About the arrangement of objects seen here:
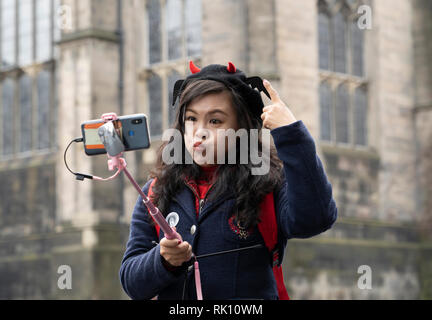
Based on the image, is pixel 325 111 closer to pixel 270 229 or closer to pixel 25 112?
pixel 25 112

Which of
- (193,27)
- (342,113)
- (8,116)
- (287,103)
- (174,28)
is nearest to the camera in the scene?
(287,103)

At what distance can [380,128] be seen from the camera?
1393cm

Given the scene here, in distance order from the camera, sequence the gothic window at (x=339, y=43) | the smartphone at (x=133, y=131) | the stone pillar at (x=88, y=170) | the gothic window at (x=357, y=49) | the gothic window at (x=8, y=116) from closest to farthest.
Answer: the smartphone at (x=133, y=131) → the stone pillar at (x=88, y=170) → the gothic window at (x=339, y=43) → the gothic window at (x=357, y=49) → the gothic window at (x=8, y=116)

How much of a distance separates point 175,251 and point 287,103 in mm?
10567

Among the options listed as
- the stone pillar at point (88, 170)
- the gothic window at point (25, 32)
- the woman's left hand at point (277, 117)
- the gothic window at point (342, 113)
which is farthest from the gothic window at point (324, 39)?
the woman's left hand at point (277, 117)

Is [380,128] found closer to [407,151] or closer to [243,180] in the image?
[407,151]

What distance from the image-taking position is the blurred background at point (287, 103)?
12.6 m

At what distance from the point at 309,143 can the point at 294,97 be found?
10717 mm

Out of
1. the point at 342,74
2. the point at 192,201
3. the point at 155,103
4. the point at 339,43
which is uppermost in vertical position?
the point at 339,43

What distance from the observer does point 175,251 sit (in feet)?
6.52

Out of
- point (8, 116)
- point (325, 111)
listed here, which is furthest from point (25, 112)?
point (325, 111)

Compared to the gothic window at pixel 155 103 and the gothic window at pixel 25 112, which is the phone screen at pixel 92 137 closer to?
the gothic window at pixel 155 103

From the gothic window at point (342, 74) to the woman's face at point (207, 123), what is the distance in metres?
11.5

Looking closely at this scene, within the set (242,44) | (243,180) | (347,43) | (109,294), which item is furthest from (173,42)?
(243,180)
